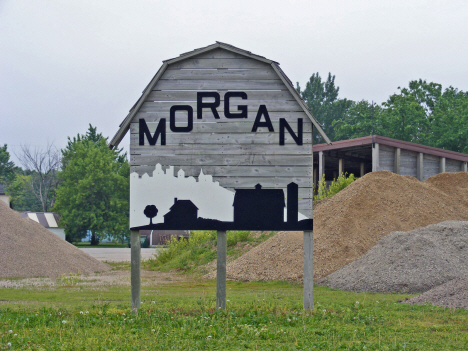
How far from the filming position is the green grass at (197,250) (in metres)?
24.4

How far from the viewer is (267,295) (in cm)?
1494

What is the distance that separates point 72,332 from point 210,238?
58.9ft

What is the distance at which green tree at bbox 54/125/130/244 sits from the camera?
58156 millimetres

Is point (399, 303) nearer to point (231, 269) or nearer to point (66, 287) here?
point (231, 269)

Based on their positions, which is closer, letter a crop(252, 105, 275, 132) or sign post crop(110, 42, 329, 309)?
sign post crop(110, 42, 329, 309)

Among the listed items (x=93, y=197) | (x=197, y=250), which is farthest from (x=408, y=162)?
(x=93, y=197)

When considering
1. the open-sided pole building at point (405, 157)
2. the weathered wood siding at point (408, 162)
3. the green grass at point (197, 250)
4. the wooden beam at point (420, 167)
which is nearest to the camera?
the green grass at point (197, 250)

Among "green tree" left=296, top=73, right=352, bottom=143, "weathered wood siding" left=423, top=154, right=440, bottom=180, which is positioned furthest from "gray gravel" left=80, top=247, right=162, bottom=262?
"green tree" left=296, top=73, right=352, bottom=143

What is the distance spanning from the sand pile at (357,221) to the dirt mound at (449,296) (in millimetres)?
5262

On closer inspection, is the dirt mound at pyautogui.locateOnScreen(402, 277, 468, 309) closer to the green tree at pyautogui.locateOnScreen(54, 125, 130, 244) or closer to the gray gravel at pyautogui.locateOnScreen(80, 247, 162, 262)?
the gray gravel at pyautogui.locateOnScreen(80, 247, 162, 262)

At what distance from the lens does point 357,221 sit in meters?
21.5

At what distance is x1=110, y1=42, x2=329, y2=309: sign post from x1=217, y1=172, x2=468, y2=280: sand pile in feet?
24.9

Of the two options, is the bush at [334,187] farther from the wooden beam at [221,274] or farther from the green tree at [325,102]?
the green tree at [325,102]

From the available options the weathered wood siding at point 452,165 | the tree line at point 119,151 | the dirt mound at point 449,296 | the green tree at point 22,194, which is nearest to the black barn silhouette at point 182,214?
the dirt mound at point 449,296
